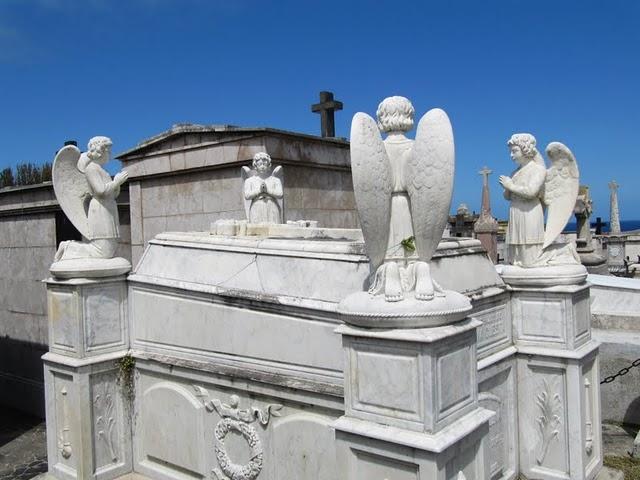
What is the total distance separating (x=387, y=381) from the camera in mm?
3350

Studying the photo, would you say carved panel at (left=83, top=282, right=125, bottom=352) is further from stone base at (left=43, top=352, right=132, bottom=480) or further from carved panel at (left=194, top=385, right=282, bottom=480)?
carved panel at (left=194, top=385, right=282, bottom=480)

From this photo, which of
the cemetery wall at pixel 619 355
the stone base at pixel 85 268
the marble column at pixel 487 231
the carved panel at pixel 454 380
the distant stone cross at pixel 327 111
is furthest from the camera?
the marble column at pixel 487 231

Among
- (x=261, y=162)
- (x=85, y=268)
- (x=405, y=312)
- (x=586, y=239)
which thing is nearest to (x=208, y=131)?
(x=261, y=162)

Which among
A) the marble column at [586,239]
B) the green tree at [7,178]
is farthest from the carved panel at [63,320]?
the marble column at [586,239]

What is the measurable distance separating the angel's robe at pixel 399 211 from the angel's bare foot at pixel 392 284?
0.51 ft

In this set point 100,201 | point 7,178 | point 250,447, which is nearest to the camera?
point 250,447

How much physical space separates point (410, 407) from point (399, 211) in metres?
1.19

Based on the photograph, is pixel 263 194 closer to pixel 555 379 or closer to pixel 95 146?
pixel 95 146

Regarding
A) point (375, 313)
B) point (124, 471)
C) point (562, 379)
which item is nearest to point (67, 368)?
point (124, 471)

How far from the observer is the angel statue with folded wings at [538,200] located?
534 cm

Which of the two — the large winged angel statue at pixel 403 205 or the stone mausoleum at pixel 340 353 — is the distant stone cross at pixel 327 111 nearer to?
the stone mausoleum at pixel 340 353

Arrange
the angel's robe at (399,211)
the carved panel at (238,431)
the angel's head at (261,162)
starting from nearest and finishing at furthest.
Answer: the angel's robe at (399,211)
the carved panel at (238,431)
the angel's head at (261,162)

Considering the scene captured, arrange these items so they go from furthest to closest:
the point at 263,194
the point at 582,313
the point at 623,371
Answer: the point at 263,194 < the point at 623,371 < the point at 582,313

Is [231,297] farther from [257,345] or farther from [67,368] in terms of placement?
[67,368]
